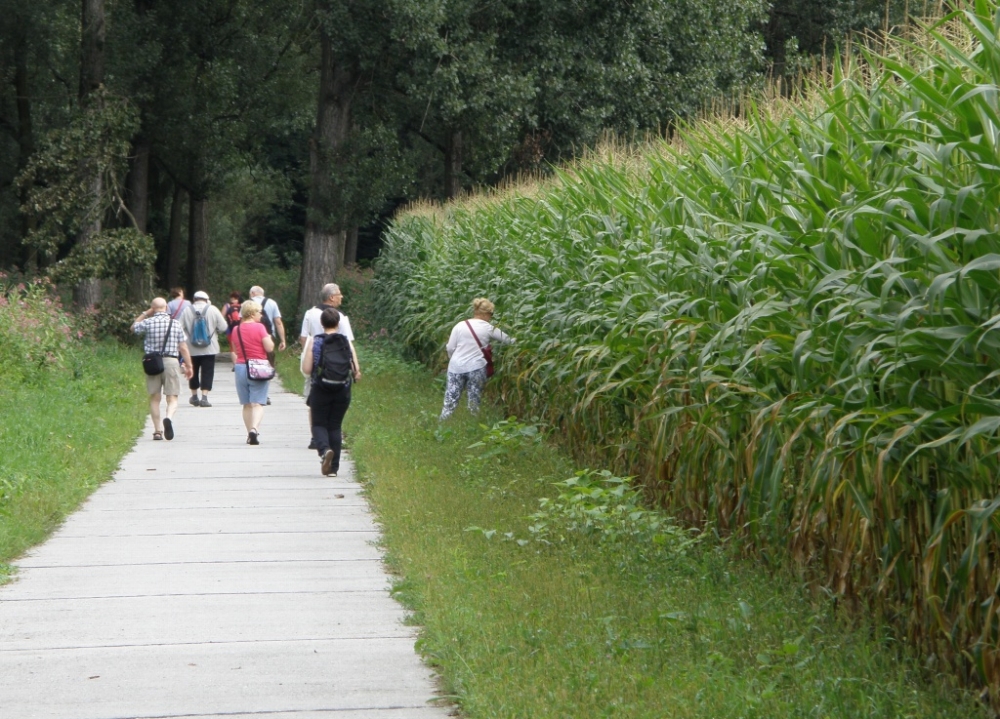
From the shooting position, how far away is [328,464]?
501 inches

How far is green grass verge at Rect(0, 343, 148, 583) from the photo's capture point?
9.82 metres

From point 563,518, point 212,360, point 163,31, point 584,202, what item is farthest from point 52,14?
point 563,518

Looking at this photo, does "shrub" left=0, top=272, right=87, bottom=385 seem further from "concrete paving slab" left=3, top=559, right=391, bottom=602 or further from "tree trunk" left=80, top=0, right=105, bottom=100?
"concrete paving slab" left=3, top=559, right=391, bottom=602

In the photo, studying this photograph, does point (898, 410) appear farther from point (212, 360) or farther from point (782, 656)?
point (212, 360)

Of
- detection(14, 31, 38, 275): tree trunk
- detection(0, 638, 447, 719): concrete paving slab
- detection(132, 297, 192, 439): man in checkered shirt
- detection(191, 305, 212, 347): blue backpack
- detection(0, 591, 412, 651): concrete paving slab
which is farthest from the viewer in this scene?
detection(14, 31, 38, 275): tree trunk

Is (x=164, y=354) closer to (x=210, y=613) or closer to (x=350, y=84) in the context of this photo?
(x=210, y=613)

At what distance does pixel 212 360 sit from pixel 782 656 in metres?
15.9

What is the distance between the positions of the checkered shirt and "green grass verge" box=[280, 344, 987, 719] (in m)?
6.76

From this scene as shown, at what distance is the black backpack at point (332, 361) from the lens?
12.9 meters

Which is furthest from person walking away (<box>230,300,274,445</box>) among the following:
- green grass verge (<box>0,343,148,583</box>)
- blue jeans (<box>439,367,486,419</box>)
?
blue jeans (<box>439,367,486,419</box>)

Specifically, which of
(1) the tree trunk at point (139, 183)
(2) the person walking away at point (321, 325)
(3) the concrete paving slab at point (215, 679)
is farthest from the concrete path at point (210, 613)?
(1) the tree trunk at point (139, 183)

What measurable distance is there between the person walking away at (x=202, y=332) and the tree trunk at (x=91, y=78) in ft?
36.9

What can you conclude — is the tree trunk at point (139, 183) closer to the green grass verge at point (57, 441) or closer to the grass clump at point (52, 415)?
the grass clump at point (52, 415)

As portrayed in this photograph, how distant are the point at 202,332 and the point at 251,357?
15.1ft
